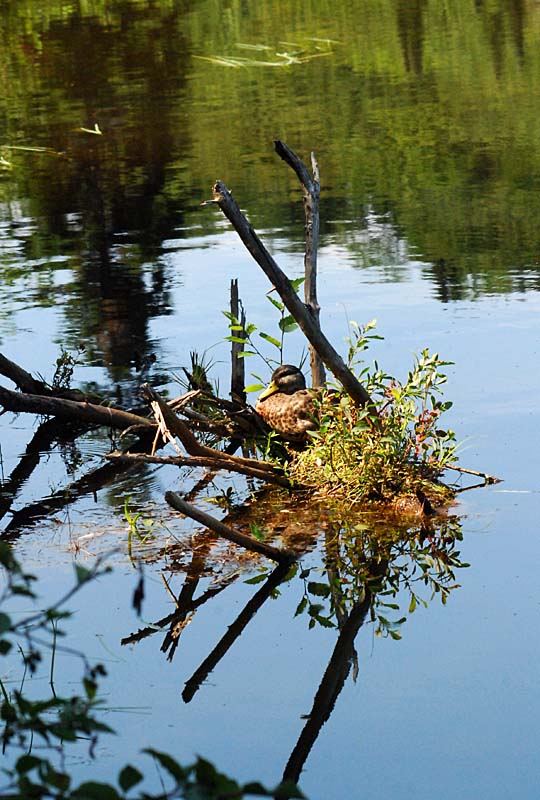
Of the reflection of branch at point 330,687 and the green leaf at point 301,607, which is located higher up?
the green leaf at point 301,607

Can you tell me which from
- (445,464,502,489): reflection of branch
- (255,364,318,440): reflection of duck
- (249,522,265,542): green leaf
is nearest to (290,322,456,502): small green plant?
(445,464,502,489): reflection of branch

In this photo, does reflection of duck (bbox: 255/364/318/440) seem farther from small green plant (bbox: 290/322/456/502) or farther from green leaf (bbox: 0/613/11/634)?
green leaf (bbox: 0/613/11/634)

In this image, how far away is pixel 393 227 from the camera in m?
12.5

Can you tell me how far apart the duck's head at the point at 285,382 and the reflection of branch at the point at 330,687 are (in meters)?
2.04

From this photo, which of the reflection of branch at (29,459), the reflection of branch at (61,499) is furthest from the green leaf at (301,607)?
the reflection of branch at (29,459)

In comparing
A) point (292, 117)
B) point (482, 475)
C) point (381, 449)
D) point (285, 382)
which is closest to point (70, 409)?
point (285, 382)

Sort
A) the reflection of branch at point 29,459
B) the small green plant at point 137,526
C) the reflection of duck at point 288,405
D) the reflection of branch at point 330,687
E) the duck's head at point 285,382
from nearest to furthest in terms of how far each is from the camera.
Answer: the reflection of branch at point 330,687 → the small green plant at point 137,526 → the reflection of branch at point 29,459 → the reflection of duck at point 288,405 → the duck's head at point 285,382

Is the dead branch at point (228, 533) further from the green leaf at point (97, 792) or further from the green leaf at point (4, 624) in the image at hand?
the green leaf at point (97, 792)

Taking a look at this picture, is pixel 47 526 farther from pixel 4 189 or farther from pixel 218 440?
pixel 4 189

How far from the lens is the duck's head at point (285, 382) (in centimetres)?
740

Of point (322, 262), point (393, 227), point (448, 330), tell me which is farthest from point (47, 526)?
point (393, 227)

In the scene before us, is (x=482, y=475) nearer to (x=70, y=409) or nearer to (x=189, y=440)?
(x=189, y=440)

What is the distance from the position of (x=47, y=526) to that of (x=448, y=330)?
362 cm

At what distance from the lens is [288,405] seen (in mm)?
7207
